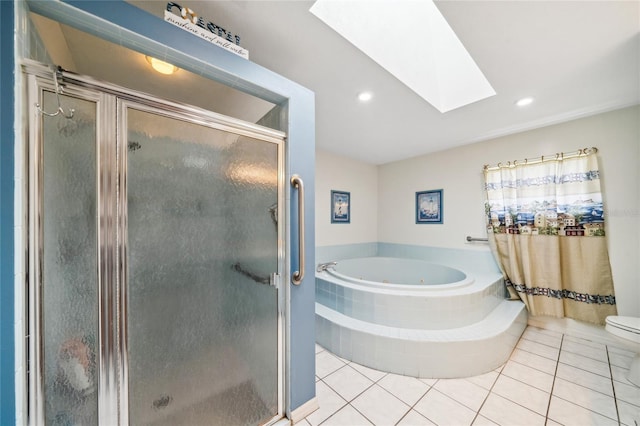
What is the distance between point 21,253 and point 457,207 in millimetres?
3641

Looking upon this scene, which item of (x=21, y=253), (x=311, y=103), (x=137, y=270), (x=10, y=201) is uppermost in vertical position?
(x=311, y=103)

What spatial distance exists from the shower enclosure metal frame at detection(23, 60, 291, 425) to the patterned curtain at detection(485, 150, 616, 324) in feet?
10.6

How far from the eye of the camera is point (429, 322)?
1.77 m

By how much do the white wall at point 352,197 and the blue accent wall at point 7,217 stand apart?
2.59 metres

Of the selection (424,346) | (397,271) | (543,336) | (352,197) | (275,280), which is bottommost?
(543,336)

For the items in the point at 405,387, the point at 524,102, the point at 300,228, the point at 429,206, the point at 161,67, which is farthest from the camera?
the point at 429,206

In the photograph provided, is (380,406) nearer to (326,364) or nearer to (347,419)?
(347,419)

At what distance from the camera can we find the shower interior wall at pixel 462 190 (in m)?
1.95

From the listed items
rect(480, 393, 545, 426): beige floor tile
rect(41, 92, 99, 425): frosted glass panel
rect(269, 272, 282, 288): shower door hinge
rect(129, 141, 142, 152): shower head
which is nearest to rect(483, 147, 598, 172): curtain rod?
rect(480, 393, 545, 426): beige floor tile

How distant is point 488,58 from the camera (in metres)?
1.39

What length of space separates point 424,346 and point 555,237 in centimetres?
189

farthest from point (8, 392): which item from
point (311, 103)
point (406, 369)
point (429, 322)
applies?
point (429, 322)

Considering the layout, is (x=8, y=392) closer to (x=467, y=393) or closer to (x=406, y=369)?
(x=406, y=369)

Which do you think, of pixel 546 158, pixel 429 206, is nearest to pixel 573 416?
pixel 546 158
